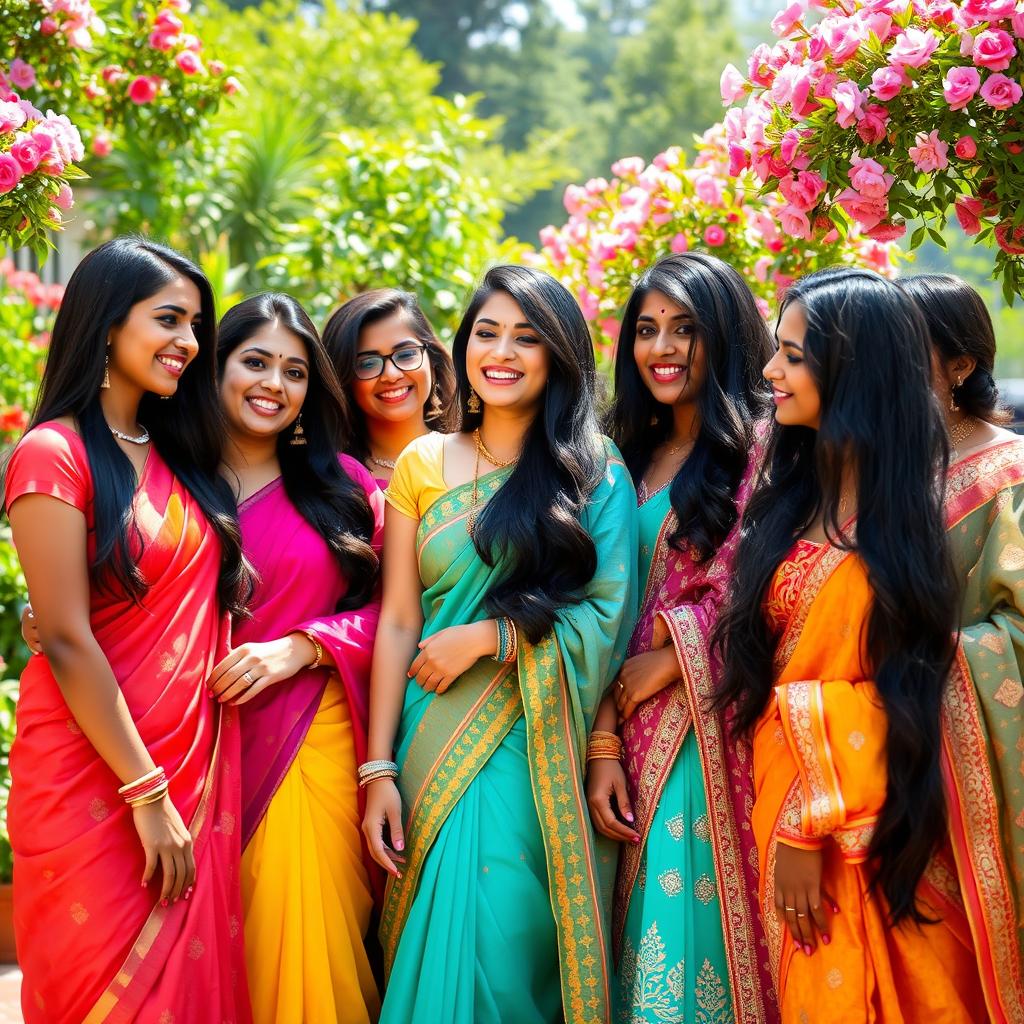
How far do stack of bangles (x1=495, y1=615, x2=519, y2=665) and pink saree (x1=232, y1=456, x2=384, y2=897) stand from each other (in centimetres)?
44

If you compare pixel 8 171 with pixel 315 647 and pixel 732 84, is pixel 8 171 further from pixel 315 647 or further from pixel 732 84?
pixel 732 84

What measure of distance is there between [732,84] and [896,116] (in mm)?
539

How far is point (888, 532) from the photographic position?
2816 mm

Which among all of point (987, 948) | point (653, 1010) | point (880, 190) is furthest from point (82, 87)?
point (987, 948)

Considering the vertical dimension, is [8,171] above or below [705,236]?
below

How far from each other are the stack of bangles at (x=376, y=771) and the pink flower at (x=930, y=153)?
200 cm

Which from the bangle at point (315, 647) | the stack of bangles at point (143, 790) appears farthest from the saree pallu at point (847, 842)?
the stack of bangles at point (143, 790)

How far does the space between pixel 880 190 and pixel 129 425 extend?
1975 millimetres

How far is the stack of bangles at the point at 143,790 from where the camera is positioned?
300 centimetres

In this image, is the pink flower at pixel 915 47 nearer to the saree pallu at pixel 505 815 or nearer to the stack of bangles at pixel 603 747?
the saree pallu at pixel 505 815

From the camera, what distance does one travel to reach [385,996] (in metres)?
3.25

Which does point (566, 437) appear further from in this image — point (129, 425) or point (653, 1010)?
point (653, 1010)

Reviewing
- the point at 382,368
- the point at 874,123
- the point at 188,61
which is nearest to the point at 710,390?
the point at 874,123

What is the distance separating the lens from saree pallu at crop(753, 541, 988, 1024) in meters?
2.76
